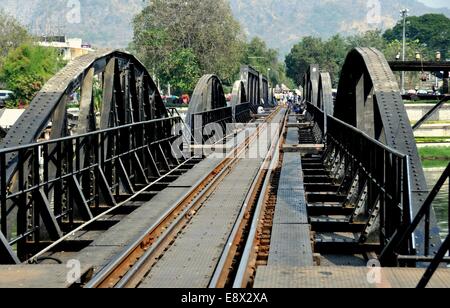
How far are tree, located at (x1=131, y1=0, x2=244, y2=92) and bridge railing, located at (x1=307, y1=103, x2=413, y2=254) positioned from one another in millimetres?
68545

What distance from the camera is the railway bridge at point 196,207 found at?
745 cm

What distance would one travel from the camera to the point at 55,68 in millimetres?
85312

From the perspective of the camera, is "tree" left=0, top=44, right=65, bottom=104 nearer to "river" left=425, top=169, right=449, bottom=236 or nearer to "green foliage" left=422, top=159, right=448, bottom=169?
"green foliage" left=422, top=159, right=448, bottom=169

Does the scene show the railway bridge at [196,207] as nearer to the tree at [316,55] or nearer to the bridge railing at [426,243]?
the bridge railing at [426,243]

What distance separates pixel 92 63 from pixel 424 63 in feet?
41.1

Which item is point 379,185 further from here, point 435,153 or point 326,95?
point 435,153

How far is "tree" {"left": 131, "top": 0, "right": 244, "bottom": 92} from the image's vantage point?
81938 mm

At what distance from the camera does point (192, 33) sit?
3290 inches

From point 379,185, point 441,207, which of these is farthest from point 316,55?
point 379,185

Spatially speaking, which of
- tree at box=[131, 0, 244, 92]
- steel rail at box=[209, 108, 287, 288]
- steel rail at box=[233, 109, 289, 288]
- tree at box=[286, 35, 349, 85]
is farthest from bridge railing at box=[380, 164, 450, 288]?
tree at box=[286, 35, 349, 85]

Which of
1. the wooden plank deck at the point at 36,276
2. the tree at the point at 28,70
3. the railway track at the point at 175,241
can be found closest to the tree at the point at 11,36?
the tree at the point at 28,70

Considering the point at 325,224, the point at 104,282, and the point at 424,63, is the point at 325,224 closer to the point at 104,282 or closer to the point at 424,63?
the point at 104,282
